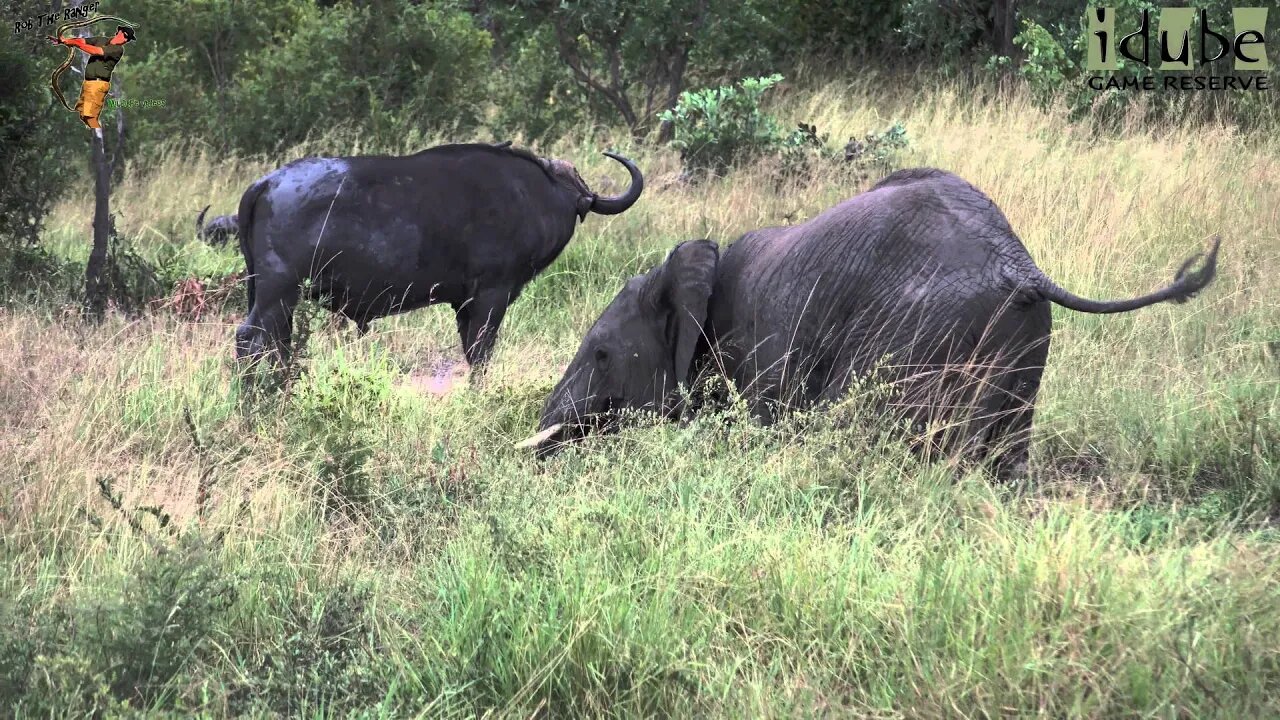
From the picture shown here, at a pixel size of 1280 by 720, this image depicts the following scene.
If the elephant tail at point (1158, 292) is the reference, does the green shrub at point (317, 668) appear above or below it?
below

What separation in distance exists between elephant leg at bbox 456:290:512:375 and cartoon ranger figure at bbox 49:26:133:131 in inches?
104

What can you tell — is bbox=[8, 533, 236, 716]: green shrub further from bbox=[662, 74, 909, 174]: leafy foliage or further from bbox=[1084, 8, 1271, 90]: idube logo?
bbox=[1084, 8, 1271, 90]: idube logo

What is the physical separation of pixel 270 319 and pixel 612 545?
3.17 metres

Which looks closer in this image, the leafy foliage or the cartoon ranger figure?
the cartoon ranger figure

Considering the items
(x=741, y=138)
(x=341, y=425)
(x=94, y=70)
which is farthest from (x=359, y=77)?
(x=341, y=425)

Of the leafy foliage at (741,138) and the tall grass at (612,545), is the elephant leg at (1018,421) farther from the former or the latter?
the leafy foliage at (741,138)

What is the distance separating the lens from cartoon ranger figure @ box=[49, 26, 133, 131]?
25.4 ft

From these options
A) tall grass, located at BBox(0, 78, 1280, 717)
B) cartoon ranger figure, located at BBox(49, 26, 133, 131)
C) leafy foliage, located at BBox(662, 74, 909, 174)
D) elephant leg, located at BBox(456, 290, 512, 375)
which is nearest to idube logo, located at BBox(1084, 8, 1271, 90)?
leafy foliage, located at BBox(662, 74, 909, 174)

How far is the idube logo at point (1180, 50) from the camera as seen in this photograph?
10.9 meters

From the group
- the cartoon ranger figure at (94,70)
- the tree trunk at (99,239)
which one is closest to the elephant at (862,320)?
the tree trunk at (99,239)

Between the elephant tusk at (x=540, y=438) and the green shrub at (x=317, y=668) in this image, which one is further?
the elephant tusk at (x=540, y=438)

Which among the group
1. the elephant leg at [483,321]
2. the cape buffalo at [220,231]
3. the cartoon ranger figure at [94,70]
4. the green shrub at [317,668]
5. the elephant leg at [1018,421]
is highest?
the cartoon ranger figure at [94,70]

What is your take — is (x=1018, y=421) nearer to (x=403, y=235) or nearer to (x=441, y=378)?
(x=441, y=378)

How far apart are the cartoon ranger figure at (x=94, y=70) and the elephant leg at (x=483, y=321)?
2636 millimetres
